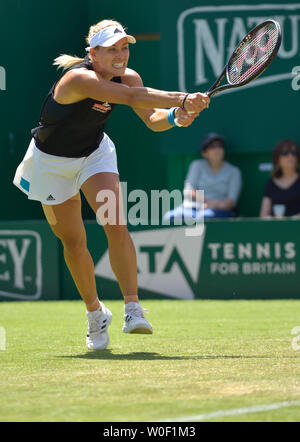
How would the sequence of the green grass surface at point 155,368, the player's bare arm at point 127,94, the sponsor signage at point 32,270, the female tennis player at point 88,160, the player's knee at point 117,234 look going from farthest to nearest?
the sponsor signage at point 32,270
the player's knee at point 117,234
the female tennis player at point 88,160
the player's bare arm at point 127,94
the green grass surface at point 155,368

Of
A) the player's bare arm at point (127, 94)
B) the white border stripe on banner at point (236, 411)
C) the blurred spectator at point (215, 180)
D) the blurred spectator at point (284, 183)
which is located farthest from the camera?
the blurred spectator at point (215, 180)

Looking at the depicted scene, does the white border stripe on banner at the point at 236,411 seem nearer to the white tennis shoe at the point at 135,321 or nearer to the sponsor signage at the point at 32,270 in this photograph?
the white tennis shoe at the point at 135,321

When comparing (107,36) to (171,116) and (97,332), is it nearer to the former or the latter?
(171,116)

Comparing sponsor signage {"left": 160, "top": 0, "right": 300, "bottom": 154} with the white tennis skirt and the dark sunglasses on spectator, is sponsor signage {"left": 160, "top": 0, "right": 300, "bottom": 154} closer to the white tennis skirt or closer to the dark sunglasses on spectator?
the dark sunglasses on spectator

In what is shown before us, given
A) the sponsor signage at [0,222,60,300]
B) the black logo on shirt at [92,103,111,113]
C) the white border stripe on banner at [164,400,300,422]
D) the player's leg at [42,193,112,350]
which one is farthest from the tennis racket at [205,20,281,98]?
the sponsor signage at [0,222,60,300]

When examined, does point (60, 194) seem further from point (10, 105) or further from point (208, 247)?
point (10, 105)

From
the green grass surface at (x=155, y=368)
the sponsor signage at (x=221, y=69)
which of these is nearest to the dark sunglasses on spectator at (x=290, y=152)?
the sponsor signage at (x=221, y=69)

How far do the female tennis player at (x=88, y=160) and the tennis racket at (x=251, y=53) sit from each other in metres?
0.49

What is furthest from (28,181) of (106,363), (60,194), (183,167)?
(183,167)

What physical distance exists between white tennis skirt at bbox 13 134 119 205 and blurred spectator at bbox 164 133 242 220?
13.5 ft

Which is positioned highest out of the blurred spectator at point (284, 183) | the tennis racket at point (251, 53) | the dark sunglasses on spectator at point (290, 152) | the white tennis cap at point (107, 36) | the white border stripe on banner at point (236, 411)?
the dark sunglasses on spectator at point (290, 152)

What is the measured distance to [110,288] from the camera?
870 centimetres

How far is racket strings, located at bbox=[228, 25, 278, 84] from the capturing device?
536 centimetres

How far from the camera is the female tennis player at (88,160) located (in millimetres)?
5137
